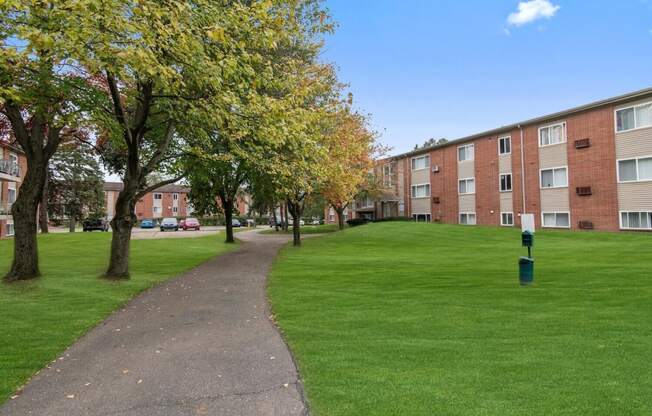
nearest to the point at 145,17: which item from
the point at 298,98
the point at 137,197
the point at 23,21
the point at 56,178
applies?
the point at 23,21

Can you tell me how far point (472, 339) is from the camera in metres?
6.35

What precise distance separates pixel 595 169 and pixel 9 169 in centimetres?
4219

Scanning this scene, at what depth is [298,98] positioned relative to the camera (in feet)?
37.1

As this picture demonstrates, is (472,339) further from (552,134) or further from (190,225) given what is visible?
(190,225)

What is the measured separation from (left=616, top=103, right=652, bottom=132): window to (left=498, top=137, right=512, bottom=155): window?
8.05 meters

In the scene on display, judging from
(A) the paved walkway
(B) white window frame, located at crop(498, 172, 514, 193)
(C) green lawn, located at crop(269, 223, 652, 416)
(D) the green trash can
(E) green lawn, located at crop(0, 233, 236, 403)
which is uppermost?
(B) white window frame, located at crop(498, 172, 514, 193)

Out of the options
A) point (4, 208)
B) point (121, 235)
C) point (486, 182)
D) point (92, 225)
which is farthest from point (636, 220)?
point (92, 225)

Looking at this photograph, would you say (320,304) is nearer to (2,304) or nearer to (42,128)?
(2,304)

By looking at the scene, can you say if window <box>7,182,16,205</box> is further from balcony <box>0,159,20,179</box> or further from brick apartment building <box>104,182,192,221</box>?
brick apartment building <box>104,182,192,221</box>

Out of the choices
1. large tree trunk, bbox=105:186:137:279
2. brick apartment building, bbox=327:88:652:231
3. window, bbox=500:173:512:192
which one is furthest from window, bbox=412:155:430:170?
large tree trunk, bbox=105:186:137:279

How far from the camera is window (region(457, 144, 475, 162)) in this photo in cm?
3795

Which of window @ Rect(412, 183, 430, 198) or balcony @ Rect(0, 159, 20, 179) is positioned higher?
balcony @ Rect(0, 159, 20, 179)

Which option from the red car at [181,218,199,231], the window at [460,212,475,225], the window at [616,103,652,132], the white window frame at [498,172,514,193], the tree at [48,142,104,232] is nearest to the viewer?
the window at [616,103,652,132]

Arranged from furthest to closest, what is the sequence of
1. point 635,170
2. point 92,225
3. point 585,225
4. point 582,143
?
point 92,225 < point 585,225 < point 582,143 < point 635,170
